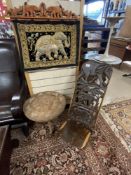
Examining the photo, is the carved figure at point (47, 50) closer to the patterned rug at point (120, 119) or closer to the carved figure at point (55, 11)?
the carved figure at point (55, 11)

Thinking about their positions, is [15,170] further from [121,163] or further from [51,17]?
[51,17]

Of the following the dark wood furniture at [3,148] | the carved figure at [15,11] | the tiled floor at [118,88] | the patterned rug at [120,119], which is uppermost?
the carved figure at [15,11]

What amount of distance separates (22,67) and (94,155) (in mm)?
1244

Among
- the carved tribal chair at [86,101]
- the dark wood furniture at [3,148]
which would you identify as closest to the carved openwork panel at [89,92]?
the carved tribal chair at [86,101]

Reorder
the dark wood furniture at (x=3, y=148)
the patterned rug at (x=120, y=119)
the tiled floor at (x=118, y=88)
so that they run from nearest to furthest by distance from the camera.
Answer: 1. the dark wood furniture at (x=3, y=148)
2. the patterned rug at (x=120, y=119)
3. the tiled floor at (x=118, y=88)

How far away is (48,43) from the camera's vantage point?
1466 millimetres

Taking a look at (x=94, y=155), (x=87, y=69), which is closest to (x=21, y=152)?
(x=94, y=155)

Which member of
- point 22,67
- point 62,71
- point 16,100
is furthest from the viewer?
point 62,71

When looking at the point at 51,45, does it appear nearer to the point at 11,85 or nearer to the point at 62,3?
the point at 62,3

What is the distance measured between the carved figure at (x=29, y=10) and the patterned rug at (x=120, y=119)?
5.09 ft

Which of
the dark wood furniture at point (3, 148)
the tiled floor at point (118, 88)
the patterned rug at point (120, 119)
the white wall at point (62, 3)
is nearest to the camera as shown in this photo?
the dark wood furniture at point (3, 148)

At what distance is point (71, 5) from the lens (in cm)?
134

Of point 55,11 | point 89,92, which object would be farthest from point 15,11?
point 89,92

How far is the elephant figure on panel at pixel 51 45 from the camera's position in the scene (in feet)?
4.72
